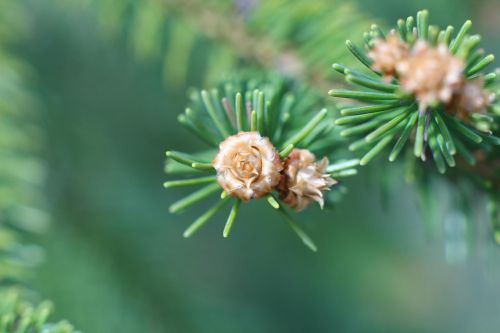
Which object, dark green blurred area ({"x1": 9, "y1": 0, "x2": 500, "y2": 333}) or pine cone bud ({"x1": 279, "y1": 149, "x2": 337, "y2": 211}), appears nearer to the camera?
pine cone bud ({"x1": 279, "y1": 149, "x2": 337, "y2": 211})

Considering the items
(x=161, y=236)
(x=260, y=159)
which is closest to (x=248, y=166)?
(x=260, y=159)

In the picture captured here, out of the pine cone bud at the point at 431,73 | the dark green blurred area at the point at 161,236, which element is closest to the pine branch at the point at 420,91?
the pine cone bud at the point at 431,73

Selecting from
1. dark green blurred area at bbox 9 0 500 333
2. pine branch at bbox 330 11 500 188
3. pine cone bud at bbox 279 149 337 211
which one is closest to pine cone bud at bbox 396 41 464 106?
pine branch at bbox 330 11 500 188

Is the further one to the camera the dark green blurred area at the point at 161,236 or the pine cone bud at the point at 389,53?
the dark green blurred area at the point at 161,236

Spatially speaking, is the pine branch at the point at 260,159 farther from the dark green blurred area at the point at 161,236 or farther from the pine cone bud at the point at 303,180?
the dark green blurred area at the point at 161,236

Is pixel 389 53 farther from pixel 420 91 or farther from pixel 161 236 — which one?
pixel 161 236

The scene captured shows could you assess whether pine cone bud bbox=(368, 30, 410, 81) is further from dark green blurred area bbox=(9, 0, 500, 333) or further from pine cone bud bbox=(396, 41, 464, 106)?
dark green blurred area bbox=(9, 0, 500, 333)
